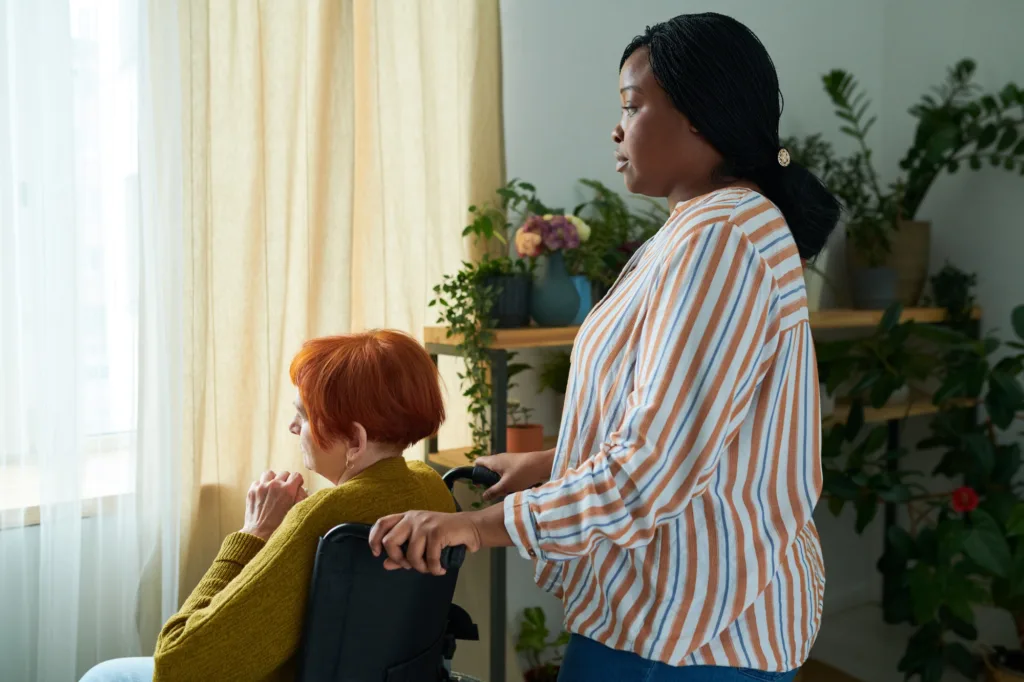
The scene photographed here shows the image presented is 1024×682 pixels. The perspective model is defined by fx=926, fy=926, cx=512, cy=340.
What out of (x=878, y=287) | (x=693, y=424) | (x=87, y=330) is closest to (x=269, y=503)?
(x=693, y=424)

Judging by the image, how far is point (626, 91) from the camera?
3.75ft

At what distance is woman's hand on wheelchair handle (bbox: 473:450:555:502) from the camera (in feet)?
4.42

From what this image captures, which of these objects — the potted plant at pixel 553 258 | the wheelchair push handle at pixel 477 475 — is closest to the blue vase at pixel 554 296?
the potted plant at pixel 553 258

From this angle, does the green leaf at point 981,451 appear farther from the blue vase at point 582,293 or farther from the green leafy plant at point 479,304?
the green leafy plant at point 479,304

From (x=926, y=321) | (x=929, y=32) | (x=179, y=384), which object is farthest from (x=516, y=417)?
(x=929, y=32)

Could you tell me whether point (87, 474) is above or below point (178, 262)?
below

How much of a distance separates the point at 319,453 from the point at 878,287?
2.39 metres

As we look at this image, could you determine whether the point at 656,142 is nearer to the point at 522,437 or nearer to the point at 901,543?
the point at 522,437

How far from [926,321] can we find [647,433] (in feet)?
8.29

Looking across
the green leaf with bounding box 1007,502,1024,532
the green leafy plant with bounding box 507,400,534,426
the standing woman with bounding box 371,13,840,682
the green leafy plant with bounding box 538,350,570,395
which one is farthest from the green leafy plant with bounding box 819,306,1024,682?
the standing woman with bounding box 371,13,840,682

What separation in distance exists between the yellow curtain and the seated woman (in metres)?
0.73

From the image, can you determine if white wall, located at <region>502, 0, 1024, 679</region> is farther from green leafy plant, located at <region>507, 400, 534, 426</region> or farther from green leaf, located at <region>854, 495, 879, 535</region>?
green leaf, located at <region>854, 495, 879, 535</region>

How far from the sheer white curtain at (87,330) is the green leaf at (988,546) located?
2000 mm

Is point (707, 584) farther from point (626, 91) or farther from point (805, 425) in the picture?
point (626, 91)
